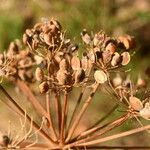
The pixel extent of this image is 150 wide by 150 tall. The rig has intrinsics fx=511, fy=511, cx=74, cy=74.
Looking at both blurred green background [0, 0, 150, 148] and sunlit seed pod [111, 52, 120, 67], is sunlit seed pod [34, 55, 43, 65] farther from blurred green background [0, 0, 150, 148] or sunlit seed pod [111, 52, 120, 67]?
blurred green background [0, 0, 150, 148]

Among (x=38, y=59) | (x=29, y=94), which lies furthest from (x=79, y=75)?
(x=29, y=94)

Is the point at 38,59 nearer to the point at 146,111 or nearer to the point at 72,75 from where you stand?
the point at 72,75

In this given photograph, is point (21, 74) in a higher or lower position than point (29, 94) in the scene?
higher

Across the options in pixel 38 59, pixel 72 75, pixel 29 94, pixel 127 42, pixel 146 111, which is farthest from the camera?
pixel 29 94

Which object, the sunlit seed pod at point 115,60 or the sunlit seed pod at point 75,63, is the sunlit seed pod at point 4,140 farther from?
the sunlit seed pod at point 115,60

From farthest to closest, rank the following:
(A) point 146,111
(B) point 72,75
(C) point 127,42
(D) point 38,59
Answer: (D) point 38,59
(C) point 127,42
(B) point 72,75
(A) point 146,111

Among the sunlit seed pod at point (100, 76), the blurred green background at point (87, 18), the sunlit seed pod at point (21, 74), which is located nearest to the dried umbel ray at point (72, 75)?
the sunlit seed pod at point (100, 76)

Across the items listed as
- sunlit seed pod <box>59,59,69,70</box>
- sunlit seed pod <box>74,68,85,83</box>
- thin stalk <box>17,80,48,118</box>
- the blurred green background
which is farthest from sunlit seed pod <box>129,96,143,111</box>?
the blurred green background

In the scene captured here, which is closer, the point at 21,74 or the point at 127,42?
the point at 127,42
